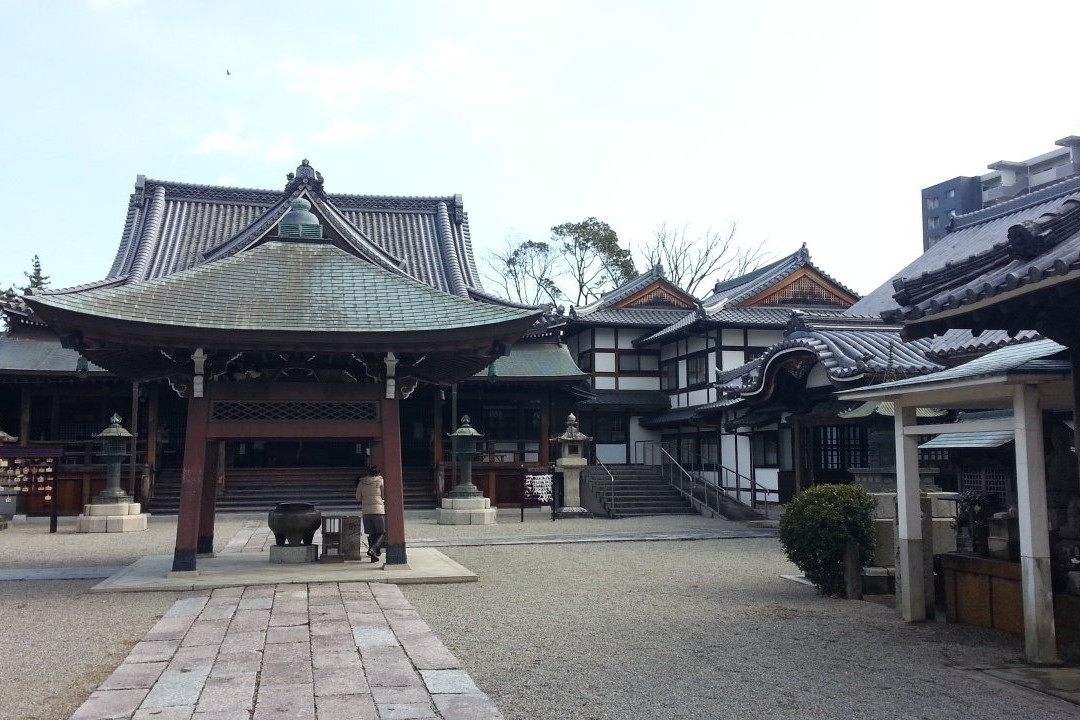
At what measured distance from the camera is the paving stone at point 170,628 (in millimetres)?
7809

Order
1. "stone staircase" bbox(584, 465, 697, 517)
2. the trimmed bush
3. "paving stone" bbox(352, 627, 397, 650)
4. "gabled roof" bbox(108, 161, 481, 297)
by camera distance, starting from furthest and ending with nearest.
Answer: "gabled roof" bbox(108, 161, 481, 297) → "stone staircase" bbox(584, 465, 697, 517) → the trimmed bush → "paving stone" bbox(352, 627, 397, 650)

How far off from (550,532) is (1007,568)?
12.2 meters

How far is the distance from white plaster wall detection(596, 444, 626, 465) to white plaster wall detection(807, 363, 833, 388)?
1494 cm

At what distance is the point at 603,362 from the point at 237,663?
26.6 meters

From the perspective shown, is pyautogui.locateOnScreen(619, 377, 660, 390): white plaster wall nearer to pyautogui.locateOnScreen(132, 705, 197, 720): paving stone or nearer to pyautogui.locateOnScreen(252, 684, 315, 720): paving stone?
pyautogui.locateOnScreen(252, 684, 315, 720): paving stone

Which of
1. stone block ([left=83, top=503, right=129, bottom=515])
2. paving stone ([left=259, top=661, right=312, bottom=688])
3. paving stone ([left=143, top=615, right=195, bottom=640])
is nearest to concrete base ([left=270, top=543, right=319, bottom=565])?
paving stone ([left=143, top=615, right=195, bottom=640])

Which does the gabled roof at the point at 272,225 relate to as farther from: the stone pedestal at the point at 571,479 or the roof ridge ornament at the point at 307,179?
the stone pedestal at the point at 571,479

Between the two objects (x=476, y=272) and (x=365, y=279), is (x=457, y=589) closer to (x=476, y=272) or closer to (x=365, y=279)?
(x=365, y=279)

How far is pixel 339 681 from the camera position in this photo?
6.20 metres

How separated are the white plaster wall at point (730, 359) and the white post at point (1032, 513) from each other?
22.0 metres

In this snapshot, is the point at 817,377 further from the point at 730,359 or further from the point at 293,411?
the point at 730,359

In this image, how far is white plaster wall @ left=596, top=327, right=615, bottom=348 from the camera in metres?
32.9

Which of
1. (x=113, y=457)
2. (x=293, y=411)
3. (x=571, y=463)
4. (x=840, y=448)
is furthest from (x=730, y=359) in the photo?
(x=293, y=411)

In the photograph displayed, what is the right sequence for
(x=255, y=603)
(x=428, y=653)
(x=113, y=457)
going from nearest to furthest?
(x=428, y=653)
(x=255, y=603)
(x=113, y=457)
